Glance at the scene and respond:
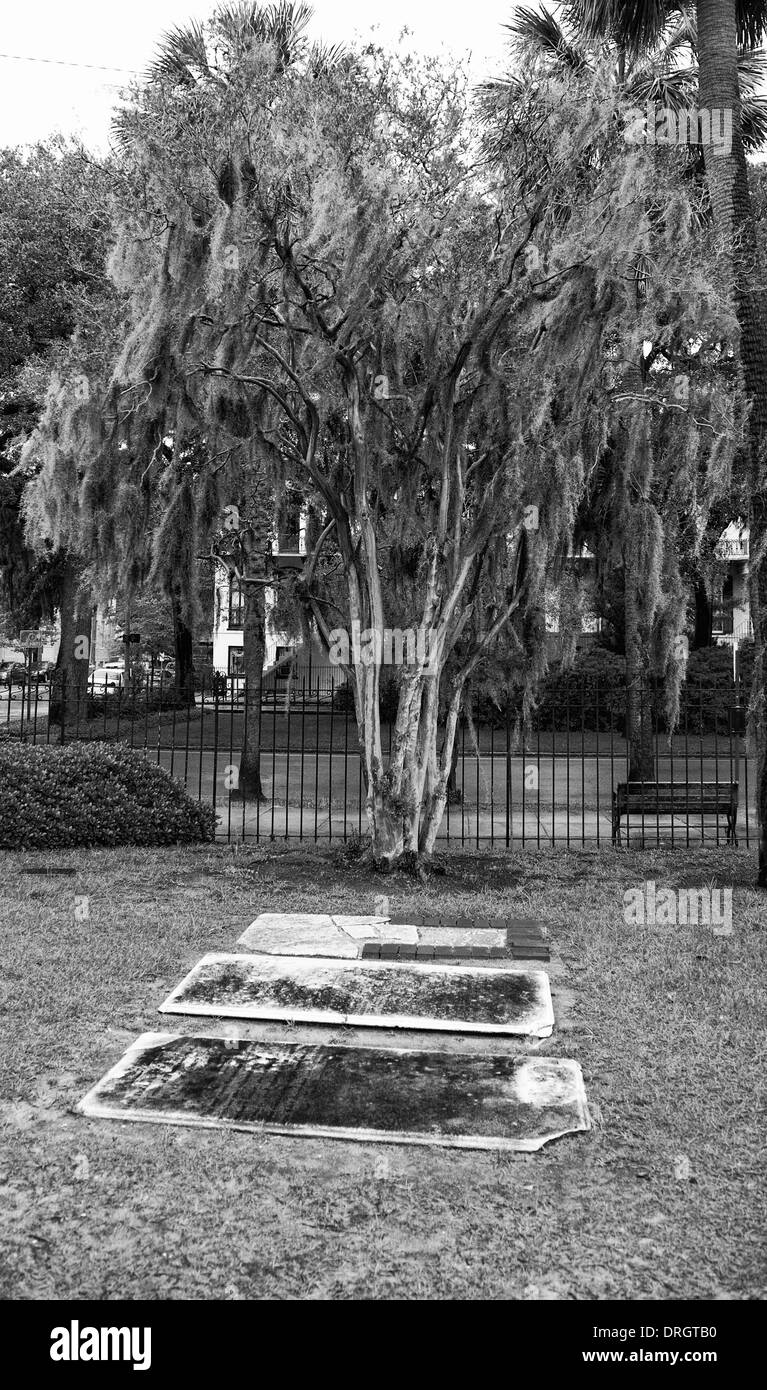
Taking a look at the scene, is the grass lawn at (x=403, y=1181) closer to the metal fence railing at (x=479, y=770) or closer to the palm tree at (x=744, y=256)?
the palm tree at (x=744, y=256)

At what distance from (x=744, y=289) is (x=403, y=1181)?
9065 mm

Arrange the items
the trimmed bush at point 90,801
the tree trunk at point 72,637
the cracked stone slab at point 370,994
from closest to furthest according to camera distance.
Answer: the cracked stone slab at point 370,994, the trimmed bush at point 90,801, the tree trunk at point 72,637

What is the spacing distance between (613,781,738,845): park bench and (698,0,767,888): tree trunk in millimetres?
2459

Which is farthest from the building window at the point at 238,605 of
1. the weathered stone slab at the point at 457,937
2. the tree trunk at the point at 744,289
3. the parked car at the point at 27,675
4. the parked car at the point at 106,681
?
the tree trunk at the point at 744,289

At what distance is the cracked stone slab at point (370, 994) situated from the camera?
5836 mm

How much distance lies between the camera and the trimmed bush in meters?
11.2

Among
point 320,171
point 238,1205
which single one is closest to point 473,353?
point 320,171

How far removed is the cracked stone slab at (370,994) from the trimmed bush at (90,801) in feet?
15.8

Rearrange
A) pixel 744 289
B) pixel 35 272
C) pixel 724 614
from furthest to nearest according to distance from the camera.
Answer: pixel 724 614 → pixel 35 272 → pixel 744 289

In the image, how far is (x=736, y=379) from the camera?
12.9m

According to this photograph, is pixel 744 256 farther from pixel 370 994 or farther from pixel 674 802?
pixel 370 994

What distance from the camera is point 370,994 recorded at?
6.32 meters

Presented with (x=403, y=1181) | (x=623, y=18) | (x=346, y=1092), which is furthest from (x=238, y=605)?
(x=403, y=1181)

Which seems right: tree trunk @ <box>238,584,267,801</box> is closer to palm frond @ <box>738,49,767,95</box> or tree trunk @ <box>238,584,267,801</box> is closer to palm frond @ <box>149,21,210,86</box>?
palm frond @ <box>149,21,210,86</box>
